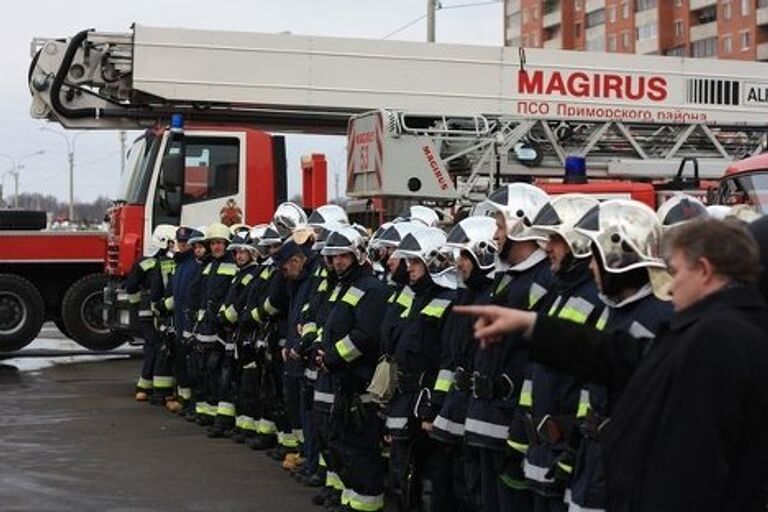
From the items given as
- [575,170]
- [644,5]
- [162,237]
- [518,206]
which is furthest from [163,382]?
[644,5]

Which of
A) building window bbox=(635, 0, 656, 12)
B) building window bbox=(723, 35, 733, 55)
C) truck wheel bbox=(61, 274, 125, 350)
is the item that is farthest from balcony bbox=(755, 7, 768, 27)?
truck wheel bbox=(61, 274, 125, 350)

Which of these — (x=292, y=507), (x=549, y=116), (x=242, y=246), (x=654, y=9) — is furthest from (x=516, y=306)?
(x=654, y=9)

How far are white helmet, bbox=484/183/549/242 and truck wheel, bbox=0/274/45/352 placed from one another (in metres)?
12.7

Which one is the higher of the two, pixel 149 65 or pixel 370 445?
pixel 149 65

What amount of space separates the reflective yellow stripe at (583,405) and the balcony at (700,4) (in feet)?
261

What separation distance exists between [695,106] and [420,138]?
4.62 meters

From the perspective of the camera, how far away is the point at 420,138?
45.9 feet

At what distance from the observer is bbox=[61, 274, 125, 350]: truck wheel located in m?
18.2

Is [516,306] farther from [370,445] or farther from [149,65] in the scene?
[149,65]

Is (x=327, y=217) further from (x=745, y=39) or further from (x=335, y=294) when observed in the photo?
(x=745, y=39)

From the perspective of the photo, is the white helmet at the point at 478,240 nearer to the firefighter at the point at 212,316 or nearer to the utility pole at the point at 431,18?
the firefighter at the point at 212,316

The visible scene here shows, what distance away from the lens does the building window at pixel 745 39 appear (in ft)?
252

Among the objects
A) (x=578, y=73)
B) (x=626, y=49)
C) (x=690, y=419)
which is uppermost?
(x=626, y=49)

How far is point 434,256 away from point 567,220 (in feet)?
5.75
